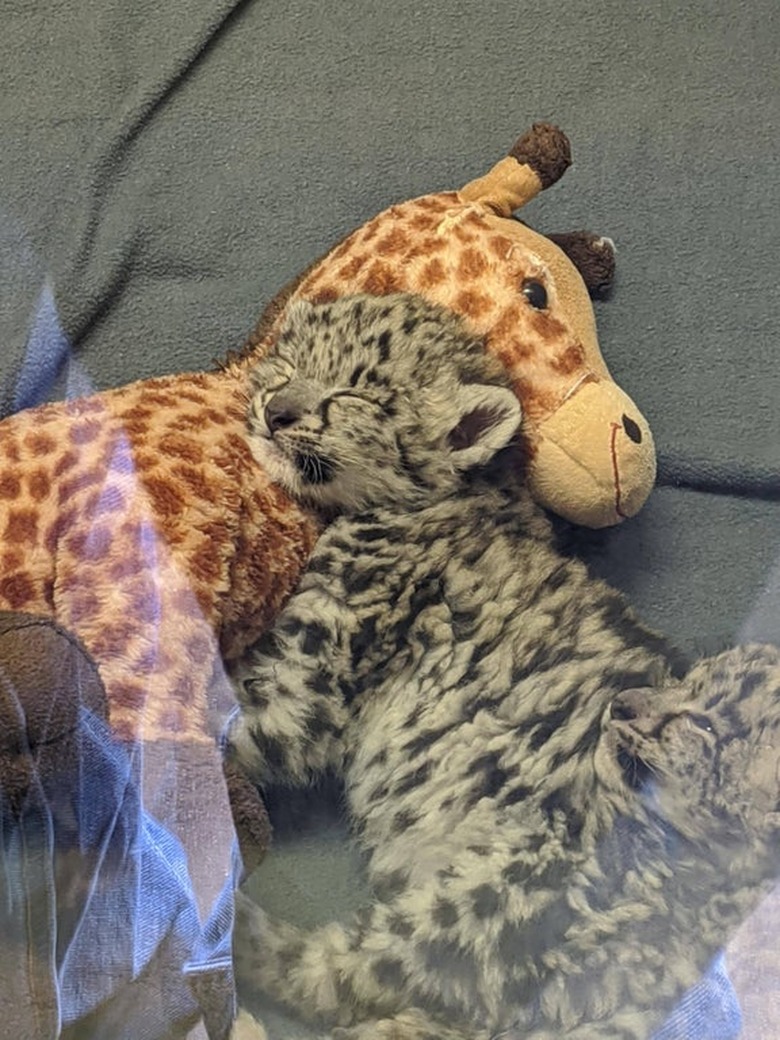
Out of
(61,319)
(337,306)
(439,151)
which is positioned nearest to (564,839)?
(337,306)

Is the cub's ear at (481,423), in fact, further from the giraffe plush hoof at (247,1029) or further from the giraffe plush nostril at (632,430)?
the giraffe plush hoof at (247,1029)

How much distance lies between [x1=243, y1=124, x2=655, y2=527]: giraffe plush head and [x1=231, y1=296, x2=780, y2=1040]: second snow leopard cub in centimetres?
3

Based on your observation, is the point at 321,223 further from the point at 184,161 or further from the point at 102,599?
the point at 102,599

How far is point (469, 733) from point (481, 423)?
0.85 ft

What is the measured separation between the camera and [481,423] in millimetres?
1062

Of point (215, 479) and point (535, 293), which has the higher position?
point (535, 293)

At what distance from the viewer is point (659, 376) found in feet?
4.26

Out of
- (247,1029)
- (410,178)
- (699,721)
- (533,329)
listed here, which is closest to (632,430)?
(533,329)

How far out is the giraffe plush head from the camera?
1074 millimetres

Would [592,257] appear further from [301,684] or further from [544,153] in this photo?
[301,684]

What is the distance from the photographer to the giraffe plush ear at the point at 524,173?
1193 mm

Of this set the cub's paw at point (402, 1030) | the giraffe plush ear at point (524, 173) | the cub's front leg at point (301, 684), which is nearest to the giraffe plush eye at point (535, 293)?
the giraffe plush ear at point (524, 173)

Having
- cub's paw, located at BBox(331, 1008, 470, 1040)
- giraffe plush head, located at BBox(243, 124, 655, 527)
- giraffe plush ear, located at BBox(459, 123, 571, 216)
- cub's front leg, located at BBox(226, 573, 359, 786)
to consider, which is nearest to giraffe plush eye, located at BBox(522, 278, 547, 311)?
giraffe plush head, located at BBox(243, 124, 655, 527)

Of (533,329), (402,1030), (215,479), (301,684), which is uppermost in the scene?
(533,329)
